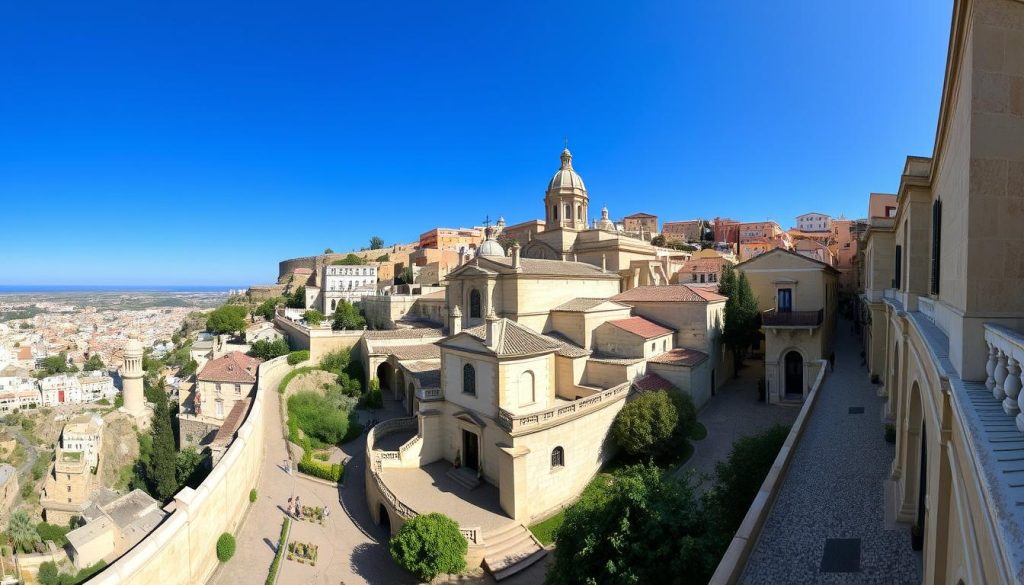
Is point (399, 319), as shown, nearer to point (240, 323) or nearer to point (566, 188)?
point (566, 188)

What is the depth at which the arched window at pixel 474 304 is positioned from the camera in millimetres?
26848

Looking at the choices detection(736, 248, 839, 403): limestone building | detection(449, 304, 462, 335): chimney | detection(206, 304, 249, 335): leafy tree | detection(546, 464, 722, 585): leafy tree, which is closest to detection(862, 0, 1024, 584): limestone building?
detection(546, 464, 722, 585): leafy tree

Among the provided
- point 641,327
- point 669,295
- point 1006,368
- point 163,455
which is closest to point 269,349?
point 163,455

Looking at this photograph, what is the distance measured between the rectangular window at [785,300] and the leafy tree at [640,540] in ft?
63.8

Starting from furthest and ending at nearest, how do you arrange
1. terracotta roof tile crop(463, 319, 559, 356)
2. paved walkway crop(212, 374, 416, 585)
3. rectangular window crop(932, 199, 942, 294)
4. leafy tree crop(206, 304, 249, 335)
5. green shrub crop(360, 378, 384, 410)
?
1. leafy tree crop(206, 304, 249, 335)
2. green shrub crop(360, 378, 384, 410)
3. terracotta roof tile crop(463, 319, 559, 356)
4. paved walkway crop(212, 374, 416, 585)
5. rectangular window crop(932, 199, 942, 294)

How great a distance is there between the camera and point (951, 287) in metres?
5.74

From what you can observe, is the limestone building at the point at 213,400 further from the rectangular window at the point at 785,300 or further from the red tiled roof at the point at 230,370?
the rectangular window at the point at 785,300

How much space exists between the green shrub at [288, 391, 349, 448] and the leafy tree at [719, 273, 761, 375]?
21603 mm

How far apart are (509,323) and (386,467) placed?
7.82 meters

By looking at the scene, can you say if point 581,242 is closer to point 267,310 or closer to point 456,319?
point 456,319

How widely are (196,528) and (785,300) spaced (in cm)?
2801

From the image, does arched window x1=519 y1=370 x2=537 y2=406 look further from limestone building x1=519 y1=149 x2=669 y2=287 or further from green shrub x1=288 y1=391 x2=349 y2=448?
limestone building x1=519 y1=149 x2=669 y2=287

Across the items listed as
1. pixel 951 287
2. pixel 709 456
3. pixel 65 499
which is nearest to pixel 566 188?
pixel 709 456

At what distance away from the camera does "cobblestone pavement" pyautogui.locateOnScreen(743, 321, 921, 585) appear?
6973 mm
